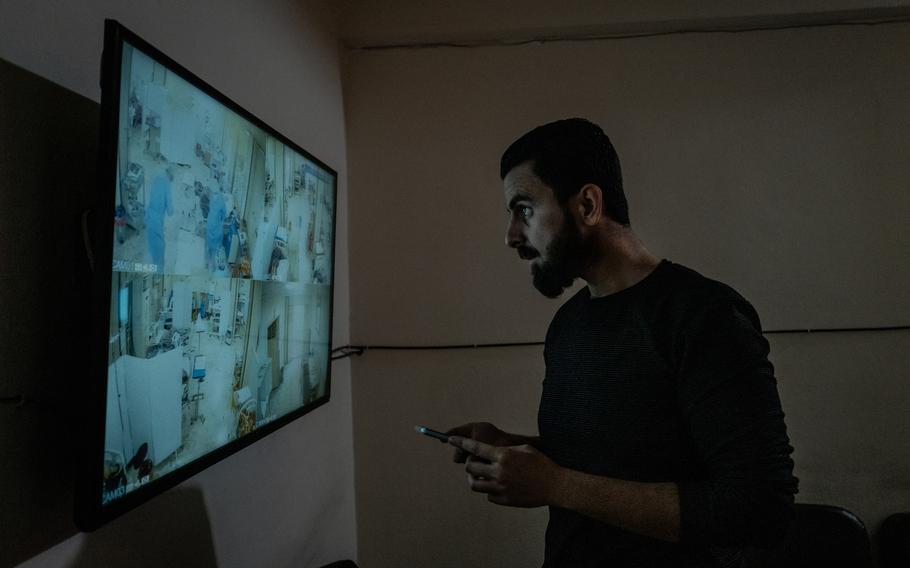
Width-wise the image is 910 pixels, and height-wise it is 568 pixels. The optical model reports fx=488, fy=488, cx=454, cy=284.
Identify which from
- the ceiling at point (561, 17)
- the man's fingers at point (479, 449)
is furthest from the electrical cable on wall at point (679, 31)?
the man's fingers at point (479, 449)

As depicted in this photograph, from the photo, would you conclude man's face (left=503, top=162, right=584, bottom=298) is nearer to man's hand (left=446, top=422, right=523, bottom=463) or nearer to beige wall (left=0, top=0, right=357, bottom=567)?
man's hand (left=446, top=422, right=523, bottom=463)

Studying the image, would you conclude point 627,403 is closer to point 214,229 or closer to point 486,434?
point 486,434

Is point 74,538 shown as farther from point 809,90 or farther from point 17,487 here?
point 809,90

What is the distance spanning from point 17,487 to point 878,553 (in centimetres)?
283

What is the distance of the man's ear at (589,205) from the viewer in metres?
1.05

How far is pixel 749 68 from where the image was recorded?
A: 2156 mm

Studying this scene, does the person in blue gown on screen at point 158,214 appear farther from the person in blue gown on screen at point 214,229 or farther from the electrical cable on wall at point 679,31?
the electrical cable on wall at point 679,31

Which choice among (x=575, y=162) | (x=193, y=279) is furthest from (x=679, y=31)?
(x=193, y=279)

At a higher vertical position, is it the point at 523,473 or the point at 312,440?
the point at 523,473

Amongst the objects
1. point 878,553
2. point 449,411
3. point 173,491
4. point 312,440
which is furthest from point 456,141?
point 878,553

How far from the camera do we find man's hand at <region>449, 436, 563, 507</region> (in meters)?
0.89

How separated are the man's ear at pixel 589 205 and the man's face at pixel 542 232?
24mm

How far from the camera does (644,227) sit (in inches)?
84.8

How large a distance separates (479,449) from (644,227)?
5.09ft
